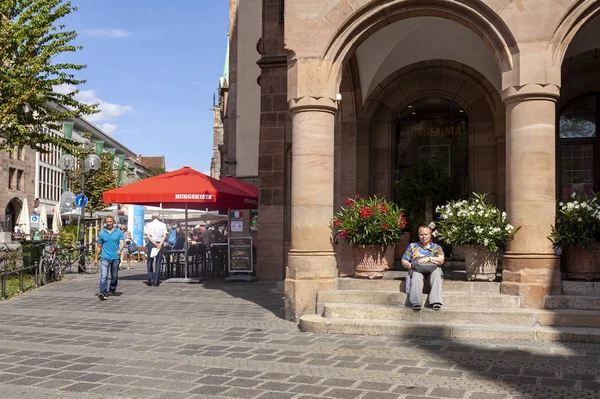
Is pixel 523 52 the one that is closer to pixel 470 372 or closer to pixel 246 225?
pixel 470 372

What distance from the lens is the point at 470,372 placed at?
6527 mm

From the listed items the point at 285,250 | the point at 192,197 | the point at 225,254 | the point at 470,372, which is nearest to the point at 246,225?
the point at 225,254

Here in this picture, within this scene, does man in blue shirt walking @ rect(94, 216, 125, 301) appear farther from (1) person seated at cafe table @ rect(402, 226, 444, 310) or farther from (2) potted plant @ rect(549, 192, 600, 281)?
(2) potted plant @ rect(549, 192, 600, 281)

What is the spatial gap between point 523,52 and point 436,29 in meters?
4.24

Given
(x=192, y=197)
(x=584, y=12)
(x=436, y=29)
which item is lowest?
(x=192, y=197)

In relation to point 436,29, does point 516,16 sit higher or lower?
lower

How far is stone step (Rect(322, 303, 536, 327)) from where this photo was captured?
865cm

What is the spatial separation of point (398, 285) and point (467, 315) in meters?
1.47

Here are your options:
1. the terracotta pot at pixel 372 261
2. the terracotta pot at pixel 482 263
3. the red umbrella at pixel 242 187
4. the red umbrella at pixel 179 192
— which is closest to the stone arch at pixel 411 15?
the terracotta pot at pixel 482 263

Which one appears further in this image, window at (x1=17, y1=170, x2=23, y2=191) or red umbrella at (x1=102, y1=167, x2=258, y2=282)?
window at (x1=17, y1=170, x2=23, y2=191)

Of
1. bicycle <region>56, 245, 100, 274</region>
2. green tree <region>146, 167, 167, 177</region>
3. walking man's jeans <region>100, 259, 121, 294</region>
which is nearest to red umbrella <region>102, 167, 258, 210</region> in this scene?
walking man's jeans <region>100, 259, 121, 294</region>

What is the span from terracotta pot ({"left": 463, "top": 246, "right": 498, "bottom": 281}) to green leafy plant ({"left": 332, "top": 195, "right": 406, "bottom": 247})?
3.87ft

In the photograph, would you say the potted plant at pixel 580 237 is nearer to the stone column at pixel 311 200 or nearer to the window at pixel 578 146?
the stone column at pixel 311 200

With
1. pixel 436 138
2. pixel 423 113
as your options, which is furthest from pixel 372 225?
pixel 423 113
